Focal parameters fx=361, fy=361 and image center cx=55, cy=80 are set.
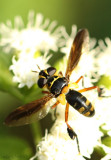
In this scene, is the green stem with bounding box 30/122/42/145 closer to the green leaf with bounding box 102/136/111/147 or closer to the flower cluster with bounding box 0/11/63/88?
the flower cluster with bounding box 0/11/63/88

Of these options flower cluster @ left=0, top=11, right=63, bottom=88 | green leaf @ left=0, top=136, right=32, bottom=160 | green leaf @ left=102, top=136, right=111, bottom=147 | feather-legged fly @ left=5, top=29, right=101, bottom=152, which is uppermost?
flower cluster @ left=0, top=11, right=63, bottom=88

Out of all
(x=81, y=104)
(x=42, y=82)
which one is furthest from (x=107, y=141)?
(x=42, y=82)

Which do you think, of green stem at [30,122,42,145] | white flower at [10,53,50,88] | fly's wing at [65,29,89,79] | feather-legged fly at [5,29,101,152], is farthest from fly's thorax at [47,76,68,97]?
green stem at [30,122,42,145]

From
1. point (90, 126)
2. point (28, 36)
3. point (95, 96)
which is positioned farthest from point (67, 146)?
point (28, 36)

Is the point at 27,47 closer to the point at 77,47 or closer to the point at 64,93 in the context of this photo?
the point at 77,47

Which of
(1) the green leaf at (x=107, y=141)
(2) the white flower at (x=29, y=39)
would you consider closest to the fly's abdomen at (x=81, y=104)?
(1) the green leaf at (x=107, y=141)

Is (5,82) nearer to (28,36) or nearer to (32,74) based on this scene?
(32,74)

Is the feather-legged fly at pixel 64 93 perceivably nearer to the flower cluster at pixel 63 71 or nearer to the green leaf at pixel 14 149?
the flower cluster at pixel 63 71
